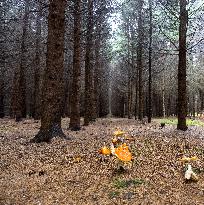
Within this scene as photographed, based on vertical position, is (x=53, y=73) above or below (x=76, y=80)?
below

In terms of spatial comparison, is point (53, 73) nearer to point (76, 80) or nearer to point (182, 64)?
point (76, 80)

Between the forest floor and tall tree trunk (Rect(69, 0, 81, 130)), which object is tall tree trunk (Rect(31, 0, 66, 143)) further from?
tall tree trunk (Rect(69, 0, 81, 130))

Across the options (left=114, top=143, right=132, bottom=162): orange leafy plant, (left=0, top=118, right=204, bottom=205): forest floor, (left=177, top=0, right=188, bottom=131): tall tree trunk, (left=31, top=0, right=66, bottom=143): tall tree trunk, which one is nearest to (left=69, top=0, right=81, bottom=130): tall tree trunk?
(left=177, top=0, right=188, bottom=131): tall tree trunk

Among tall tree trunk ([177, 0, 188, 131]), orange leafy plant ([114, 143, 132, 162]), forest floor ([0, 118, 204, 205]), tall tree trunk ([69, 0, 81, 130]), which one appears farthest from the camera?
tall tree trunk ([69, 0, 81, 130])

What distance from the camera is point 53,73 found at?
11.5 metres

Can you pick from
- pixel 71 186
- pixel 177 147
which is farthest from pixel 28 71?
pixel 71 186

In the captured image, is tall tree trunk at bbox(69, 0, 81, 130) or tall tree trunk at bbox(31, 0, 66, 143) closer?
tall tree trunk at bbox(31, 0, 66, 143)

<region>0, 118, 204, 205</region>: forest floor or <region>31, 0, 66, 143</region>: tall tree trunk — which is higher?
<region>31, 0, 66, 143</region>: tall tree trunk

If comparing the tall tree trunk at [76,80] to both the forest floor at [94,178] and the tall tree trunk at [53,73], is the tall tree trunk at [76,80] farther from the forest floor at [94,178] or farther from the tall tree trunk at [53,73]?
the forest floor at [94,178]

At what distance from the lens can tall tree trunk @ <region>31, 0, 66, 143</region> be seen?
37.5 ft

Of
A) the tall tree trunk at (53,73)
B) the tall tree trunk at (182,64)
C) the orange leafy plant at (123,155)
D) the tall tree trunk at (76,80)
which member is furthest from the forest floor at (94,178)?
the tall tree trunk at (76,80)

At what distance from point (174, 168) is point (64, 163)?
253 centimetres

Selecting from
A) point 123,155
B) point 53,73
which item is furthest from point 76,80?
point 123,155

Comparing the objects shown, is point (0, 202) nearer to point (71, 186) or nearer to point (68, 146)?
point (71, 186)
